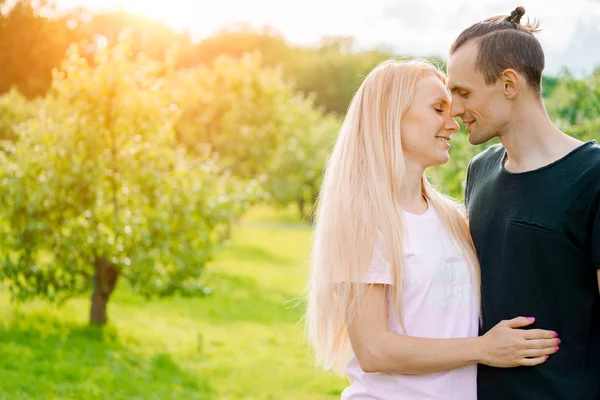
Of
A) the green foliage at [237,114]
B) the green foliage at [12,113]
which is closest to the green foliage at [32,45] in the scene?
the green foliage at [12,113]

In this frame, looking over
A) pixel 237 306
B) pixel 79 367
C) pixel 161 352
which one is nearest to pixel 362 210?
pixel 79 367

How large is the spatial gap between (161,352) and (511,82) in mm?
7179

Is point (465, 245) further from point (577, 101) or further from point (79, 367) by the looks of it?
point (79, 367)

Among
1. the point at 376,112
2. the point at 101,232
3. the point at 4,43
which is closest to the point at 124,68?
the point at 101,232

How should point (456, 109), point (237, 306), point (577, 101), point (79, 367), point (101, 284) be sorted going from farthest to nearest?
point (237, 306) → point (101, 284) → point (79, 367) → point (577, 101) → point (456, 109)

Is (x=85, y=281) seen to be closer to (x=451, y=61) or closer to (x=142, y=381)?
(x=142, y=381)

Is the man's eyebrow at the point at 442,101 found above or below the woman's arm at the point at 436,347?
above

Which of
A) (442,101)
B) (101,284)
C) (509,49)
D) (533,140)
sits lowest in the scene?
(101,284)

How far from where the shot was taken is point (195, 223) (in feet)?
29.7

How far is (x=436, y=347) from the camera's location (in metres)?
2.63

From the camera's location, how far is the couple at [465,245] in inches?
103

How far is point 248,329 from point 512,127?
9.11 m

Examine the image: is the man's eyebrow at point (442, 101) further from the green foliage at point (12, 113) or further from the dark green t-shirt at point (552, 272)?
the green foliage at point (12, 113)

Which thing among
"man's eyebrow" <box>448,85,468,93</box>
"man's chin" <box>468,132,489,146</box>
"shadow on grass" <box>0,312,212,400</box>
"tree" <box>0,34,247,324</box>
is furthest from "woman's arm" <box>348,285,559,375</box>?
"tree" <box>0,34,247,324</box>
